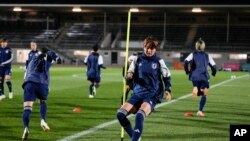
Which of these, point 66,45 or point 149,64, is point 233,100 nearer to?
point 149,64

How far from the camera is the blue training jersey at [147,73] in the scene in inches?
366

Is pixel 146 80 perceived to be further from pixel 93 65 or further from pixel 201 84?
pixel 93 65

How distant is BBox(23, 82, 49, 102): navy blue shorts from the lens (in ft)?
35.4

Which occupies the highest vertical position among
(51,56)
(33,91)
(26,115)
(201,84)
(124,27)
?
(124,27)

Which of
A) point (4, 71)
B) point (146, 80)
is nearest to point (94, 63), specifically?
point (4, 71)

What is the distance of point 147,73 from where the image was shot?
928 centimetres

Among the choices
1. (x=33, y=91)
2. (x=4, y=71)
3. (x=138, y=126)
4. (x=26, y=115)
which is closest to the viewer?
(x=138, y=126)

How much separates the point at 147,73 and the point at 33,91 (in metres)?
2.91

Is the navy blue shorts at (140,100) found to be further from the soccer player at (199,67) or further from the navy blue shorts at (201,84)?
the navy blue shorts at (201,84)

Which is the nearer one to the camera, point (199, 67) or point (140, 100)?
point (140, 100)

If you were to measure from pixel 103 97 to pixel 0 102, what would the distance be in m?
4.78

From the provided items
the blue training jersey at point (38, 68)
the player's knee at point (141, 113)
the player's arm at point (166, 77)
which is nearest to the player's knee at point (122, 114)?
the player's knee at point (141, 113)

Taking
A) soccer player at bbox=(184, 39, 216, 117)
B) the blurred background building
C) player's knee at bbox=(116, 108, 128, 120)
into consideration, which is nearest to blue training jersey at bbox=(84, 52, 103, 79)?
soccer player at bbox=(184, 39, 216, 117)

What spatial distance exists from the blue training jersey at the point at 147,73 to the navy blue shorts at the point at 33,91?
8.36 feet
